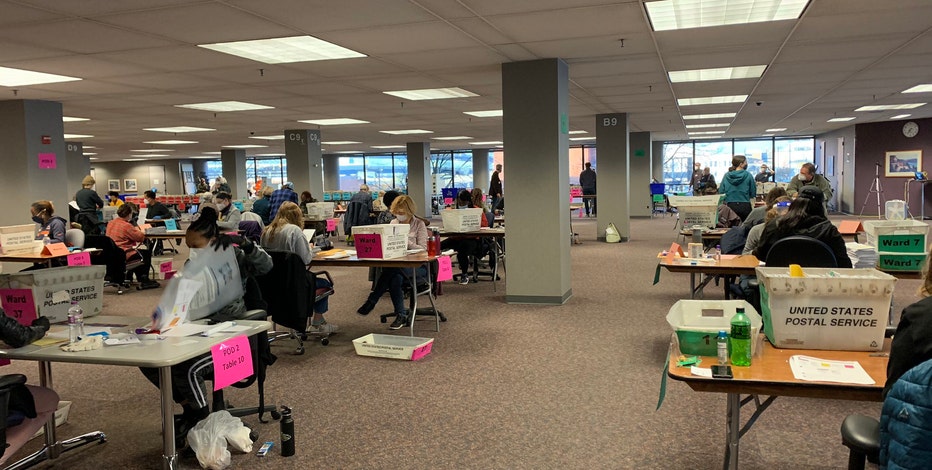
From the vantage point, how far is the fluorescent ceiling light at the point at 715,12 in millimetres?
4812

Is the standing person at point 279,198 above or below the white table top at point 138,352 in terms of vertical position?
above

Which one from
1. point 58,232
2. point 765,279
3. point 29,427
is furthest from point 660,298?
point 58,232

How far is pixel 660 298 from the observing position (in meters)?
7.22

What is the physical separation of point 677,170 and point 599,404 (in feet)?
76.3

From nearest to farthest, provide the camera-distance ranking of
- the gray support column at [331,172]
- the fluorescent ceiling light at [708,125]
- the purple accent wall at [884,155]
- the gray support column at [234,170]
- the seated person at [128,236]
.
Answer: the seated person at [128,236] < the fluorescent ceiling light at [708,125] < the purple accent wall at [884,155] < the gray support column at [234,170] < the gray support column at [331,172]

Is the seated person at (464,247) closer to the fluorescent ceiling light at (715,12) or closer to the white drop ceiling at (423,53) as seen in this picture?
the white drop ceiling at (423,53)

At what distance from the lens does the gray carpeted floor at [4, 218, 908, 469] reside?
3.23 meters

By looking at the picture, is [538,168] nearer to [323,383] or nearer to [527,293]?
[527,293]

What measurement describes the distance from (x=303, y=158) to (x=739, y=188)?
9.19 meters

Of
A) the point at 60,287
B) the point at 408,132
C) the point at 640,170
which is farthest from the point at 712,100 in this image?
the point at 60,287

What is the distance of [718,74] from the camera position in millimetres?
8305

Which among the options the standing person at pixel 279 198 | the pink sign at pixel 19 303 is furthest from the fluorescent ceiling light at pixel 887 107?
the pink sign at pixel 19 303

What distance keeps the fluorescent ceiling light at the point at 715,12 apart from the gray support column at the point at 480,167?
21.0 m

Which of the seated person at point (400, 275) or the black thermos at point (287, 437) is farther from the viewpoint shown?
the seated person at point (400, 275)
